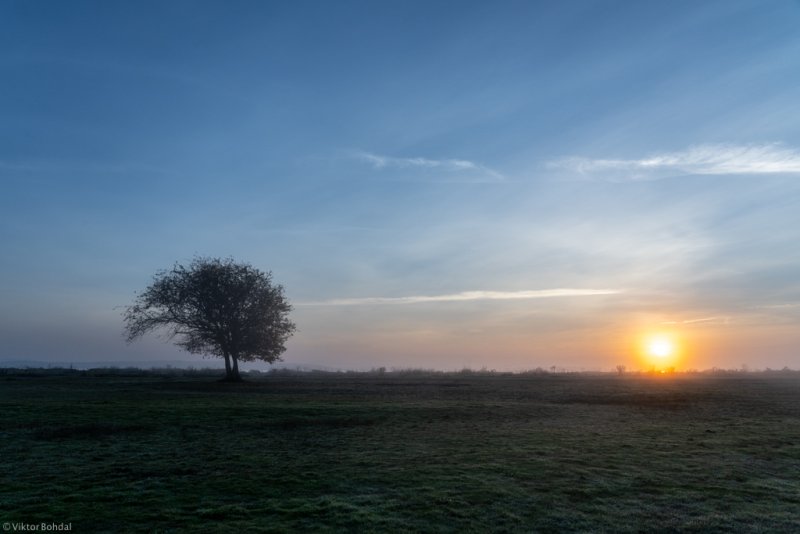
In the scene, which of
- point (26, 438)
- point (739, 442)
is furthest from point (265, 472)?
point (739, 442)

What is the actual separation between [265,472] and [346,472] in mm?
2432

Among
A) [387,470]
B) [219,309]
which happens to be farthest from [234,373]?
[387,470]

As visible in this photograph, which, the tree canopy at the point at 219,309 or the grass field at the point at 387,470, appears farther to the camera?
the tree canopy at the point at 219,309

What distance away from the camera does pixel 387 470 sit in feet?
56.1

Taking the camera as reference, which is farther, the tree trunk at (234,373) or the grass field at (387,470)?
the tree trunk at (234,373)

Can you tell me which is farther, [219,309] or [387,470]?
[219,309]

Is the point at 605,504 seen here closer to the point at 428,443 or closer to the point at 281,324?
the point at 428,443

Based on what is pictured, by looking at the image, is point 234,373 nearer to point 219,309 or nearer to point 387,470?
point 219,309

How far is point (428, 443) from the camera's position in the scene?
74.4ft

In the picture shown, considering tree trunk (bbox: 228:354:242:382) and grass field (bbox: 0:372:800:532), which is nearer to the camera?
grass field (bbox: 0:372:800:532)

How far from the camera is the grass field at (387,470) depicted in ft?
39.7

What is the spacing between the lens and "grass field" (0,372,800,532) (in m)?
12.1

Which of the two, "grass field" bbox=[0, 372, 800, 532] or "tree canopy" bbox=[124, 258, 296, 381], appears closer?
"grass field" bbox=[0, 372, 800, 532]

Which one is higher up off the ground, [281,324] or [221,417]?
[281,324]
